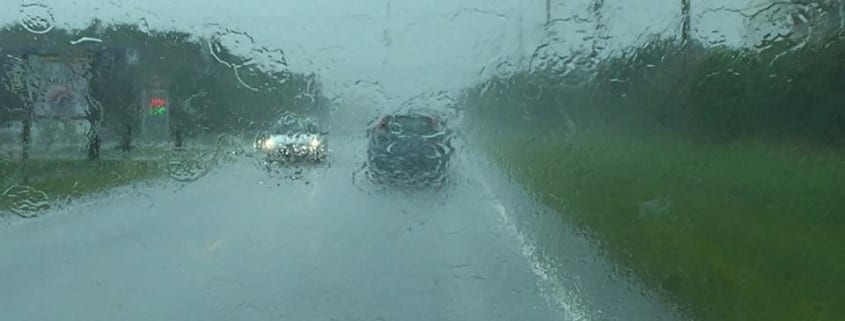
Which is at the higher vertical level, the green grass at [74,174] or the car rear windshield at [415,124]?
the car rear windshield at [415,124]

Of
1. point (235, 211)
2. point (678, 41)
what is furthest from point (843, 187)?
point (235, 211)

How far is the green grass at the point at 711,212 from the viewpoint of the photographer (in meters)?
12.0

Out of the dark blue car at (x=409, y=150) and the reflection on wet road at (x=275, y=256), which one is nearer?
the reflection on wet road at (x=275, y=256)

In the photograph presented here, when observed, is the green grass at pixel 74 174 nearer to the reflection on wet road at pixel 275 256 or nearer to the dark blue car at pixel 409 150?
the reflection on wet road at pixel 275 256

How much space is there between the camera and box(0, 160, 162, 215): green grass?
18.2 metres

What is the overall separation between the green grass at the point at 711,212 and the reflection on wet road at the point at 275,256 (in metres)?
1.37

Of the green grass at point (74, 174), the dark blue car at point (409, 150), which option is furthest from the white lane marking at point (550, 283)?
the green grass at point (74, 174)

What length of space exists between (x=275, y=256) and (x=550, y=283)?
312 cm

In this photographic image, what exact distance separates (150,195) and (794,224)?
9231 mm

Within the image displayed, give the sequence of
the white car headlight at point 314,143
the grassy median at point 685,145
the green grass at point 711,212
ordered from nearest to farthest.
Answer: the green grass at point 711,212
the grassy median at point 685,145
the white car headlight at point 314,143

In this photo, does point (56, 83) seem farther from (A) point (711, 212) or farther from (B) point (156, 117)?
(A) point (711, 212)

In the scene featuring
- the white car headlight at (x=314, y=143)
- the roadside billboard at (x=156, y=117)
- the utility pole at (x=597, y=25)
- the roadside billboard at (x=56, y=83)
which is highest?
the utility pole at (x=597, y=25)

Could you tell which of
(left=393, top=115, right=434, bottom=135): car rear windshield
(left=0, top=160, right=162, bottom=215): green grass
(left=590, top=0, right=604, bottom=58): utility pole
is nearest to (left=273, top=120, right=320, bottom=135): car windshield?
(left=393, top=115, right=434, bottom=135): car rear windshield

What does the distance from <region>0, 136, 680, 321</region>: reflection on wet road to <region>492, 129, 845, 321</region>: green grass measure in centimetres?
137
